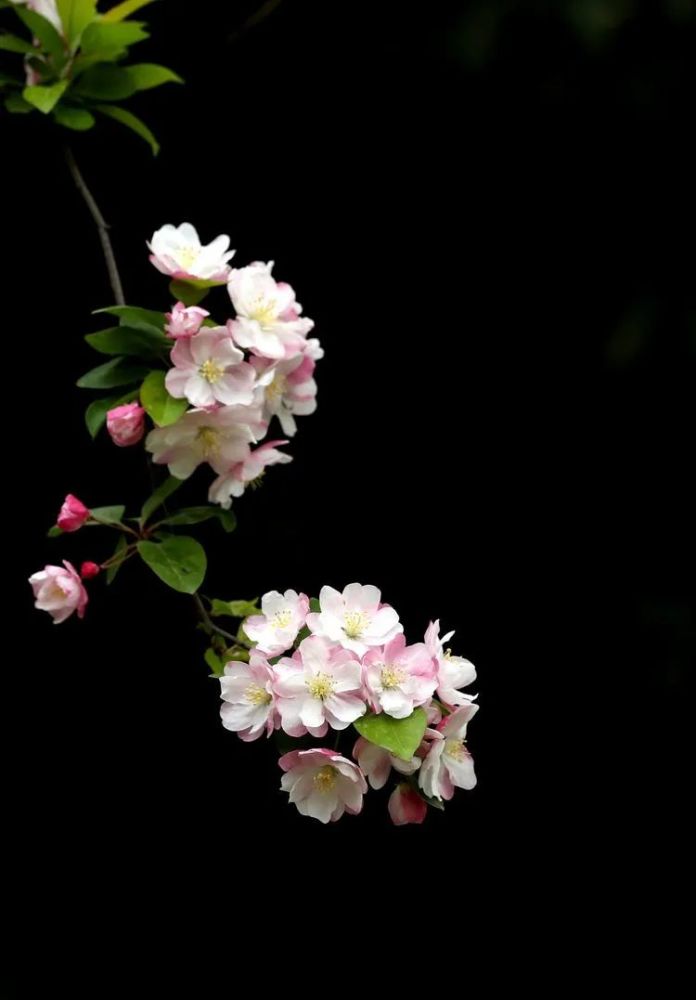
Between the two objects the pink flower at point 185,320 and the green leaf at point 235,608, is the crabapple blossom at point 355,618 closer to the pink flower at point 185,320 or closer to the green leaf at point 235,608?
the green leaf at point 235,608

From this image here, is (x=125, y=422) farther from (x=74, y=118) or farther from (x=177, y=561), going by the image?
(x=74, y=118)

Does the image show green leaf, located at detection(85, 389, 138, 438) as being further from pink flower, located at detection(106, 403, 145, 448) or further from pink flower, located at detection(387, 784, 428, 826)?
pink flower, located at detection(387, 784, 428, 826)

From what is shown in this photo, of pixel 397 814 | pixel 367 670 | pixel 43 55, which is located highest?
pixel 43 55

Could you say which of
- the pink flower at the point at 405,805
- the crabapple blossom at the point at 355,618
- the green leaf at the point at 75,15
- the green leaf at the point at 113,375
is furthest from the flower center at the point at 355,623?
the green leaf at the point at 75,15

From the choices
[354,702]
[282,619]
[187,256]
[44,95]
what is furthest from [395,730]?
[44,95]

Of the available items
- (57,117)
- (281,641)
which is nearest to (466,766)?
(281,641)

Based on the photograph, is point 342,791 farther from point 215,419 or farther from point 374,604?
point 215,419
